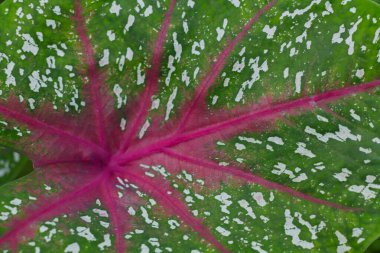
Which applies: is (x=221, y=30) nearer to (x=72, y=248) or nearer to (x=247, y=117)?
(x=247, y=117)

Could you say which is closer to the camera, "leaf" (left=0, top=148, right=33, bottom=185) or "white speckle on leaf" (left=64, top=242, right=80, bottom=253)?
"white speckle on leaf" (left=64, top=242, right=80, bottom=253)

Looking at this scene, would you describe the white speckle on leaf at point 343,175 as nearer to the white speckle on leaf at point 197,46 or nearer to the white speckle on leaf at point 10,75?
the white speckle on leaf at point 197,46

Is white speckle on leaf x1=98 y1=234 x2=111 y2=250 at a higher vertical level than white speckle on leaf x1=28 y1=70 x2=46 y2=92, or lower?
lower

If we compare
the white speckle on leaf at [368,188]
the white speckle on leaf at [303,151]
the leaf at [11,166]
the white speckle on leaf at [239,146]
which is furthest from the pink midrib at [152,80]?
the leaf at [11,166]

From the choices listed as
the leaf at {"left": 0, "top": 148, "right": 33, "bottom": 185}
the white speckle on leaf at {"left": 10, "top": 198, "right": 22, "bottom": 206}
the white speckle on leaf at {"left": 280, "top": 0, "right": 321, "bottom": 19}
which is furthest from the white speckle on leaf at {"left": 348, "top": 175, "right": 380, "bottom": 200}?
the leaf at {"left": 0, "top": 148, "right": 33, "bottom": 185}

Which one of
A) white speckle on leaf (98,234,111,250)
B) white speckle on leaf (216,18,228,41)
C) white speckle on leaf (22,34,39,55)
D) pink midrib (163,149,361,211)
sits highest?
white speckle on leaf (216,18,228,41)

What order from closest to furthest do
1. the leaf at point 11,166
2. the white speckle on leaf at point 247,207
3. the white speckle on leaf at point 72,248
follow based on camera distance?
the white speckle on leaf at point 72,248
the white speckle on leaf at point 247,207
the leaf at point 11,166

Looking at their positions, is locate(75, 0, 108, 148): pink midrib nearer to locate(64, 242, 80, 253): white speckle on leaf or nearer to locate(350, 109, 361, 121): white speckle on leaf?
locate(64, 242, 80, 253): white speckle on leaf

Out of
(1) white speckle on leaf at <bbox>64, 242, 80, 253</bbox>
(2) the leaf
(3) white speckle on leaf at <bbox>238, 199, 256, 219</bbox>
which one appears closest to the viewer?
(1) white speckle on leaf at <bbox>64, 242, 80, 253</bbox>

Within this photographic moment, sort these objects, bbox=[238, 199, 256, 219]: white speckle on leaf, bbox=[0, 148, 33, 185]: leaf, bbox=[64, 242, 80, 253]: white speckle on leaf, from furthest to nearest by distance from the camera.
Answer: bbox=[0, 148, 33, 185]: leaf
bbox=[238, 199, 256, 219]: white speckle on leaf
bbox=[64, 242, 80, 253]: white speckle on leaf
